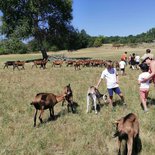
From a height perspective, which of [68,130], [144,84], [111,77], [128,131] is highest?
[111,77]

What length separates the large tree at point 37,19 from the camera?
44219 millimetres

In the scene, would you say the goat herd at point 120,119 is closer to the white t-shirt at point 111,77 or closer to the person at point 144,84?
the white t-shirt at point 111,77

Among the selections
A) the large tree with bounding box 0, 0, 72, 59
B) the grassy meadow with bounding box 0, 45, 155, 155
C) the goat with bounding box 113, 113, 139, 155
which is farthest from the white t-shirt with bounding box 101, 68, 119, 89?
the large tree with bounding box 0, 0, 72, 59

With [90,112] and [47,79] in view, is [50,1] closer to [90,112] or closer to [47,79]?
[47,79]

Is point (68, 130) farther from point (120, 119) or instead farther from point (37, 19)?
point (37, 19)

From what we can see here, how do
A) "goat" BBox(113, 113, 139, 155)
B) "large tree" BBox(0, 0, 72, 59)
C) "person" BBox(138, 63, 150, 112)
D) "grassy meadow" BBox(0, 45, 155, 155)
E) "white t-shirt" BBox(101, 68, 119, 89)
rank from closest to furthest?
"goat" BBox(113, 113, 139, 155)
"grassy meadow" BBox(0, 45, 155, 155)
"person" BBox(138, 63, 150, 112)
"white t-shirt" BBox(101, 68, 119, 89)
"large tree" BBox(0, 0, 72, 59)

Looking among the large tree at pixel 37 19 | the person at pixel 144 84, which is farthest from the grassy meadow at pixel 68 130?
the large tree at pixel 37 19

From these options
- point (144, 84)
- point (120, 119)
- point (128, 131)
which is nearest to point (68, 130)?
point (120, 119)

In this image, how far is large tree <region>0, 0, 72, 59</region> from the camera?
44219mm

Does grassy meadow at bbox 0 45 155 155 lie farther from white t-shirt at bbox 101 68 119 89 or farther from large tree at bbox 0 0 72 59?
large tree at bbox 0 0 72 59

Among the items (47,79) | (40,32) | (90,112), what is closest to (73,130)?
(90,112)

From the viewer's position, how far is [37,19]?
46188mm

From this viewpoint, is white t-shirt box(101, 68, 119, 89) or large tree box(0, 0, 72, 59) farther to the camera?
large tree box(0, 0, 72, 59)

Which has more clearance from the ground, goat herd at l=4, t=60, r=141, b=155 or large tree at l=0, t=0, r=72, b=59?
large tree at l=0, t=0, r=72, b=59
